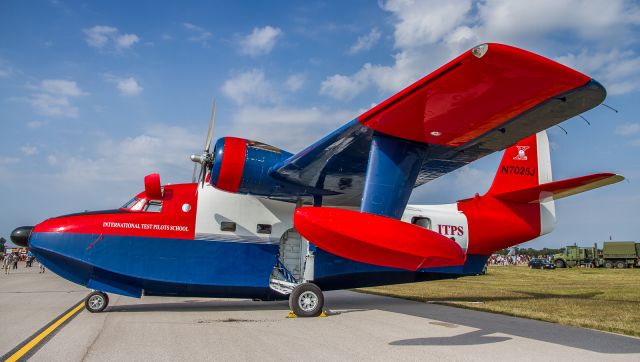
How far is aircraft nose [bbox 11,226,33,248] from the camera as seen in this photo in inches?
397

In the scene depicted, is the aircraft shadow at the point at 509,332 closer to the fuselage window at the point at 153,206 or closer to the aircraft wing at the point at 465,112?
the aircraft wing at the point at 465,112

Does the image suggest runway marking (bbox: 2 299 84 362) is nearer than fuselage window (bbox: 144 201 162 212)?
Yes

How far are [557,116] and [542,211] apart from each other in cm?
587

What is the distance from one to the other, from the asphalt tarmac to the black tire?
371 millimetres

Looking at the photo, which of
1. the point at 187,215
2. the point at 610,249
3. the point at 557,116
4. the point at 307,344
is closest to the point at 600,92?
the point at 557,116

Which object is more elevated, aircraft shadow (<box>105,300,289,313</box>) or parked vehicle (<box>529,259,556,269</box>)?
parked vehicle (<box>529,259,556,269</box>)

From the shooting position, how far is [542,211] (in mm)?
12047

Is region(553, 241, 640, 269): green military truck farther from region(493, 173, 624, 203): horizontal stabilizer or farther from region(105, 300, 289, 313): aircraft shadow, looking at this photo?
region(105, 300, 289, 313): aircraft shadow

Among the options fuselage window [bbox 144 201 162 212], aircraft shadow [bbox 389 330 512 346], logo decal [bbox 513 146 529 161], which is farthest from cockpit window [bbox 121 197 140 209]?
logo decal [bbox 513 146 529 161]

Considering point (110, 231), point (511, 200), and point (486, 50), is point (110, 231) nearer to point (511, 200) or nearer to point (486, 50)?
point (486, 50)

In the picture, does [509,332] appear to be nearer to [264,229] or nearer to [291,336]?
[291,336]

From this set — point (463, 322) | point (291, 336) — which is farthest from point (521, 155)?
point (291, 336)

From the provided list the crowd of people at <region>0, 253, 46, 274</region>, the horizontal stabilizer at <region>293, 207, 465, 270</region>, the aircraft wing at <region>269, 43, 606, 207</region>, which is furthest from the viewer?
the crowd of people at <region>0, 253, 46, 274</region>

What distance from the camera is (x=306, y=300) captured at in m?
9.89
